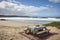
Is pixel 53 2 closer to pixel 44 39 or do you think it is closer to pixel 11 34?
pixel 44 39

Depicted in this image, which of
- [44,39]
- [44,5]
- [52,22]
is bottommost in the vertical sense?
[44,39]

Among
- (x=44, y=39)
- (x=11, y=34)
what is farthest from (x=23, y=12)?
(x=44, y=39)

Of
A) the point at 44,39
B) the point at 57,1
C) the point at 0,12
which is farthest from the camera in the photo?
the point at 57,1

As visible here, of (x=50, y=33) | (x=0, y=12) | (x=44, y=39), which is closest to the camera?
(x=44, y=39)

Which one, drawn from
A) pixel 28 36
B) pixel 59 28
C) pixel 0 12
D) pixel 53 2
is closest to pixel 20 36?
pixel 28 36

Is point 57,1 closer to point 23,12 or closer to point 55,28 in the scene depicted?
point 55,28

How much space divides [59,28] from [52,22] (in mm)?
400

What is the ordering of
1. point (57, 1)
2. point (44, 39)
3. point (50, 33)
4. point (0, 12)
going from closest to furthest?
point (44, 39), point (50, 33), point (0, 12), point (57, 1)

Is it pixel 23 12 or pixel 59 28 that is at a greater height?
pixel 23 12

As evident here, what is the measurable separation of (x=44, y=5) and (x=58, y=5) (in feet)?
1.90

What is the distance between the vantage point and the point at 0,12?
405cm

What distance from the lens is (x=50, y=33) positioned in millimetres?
3758

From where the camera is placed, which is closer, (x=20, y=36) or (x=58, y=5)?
(x=20, y=36)

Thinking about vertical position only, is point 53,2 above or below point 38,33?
above
